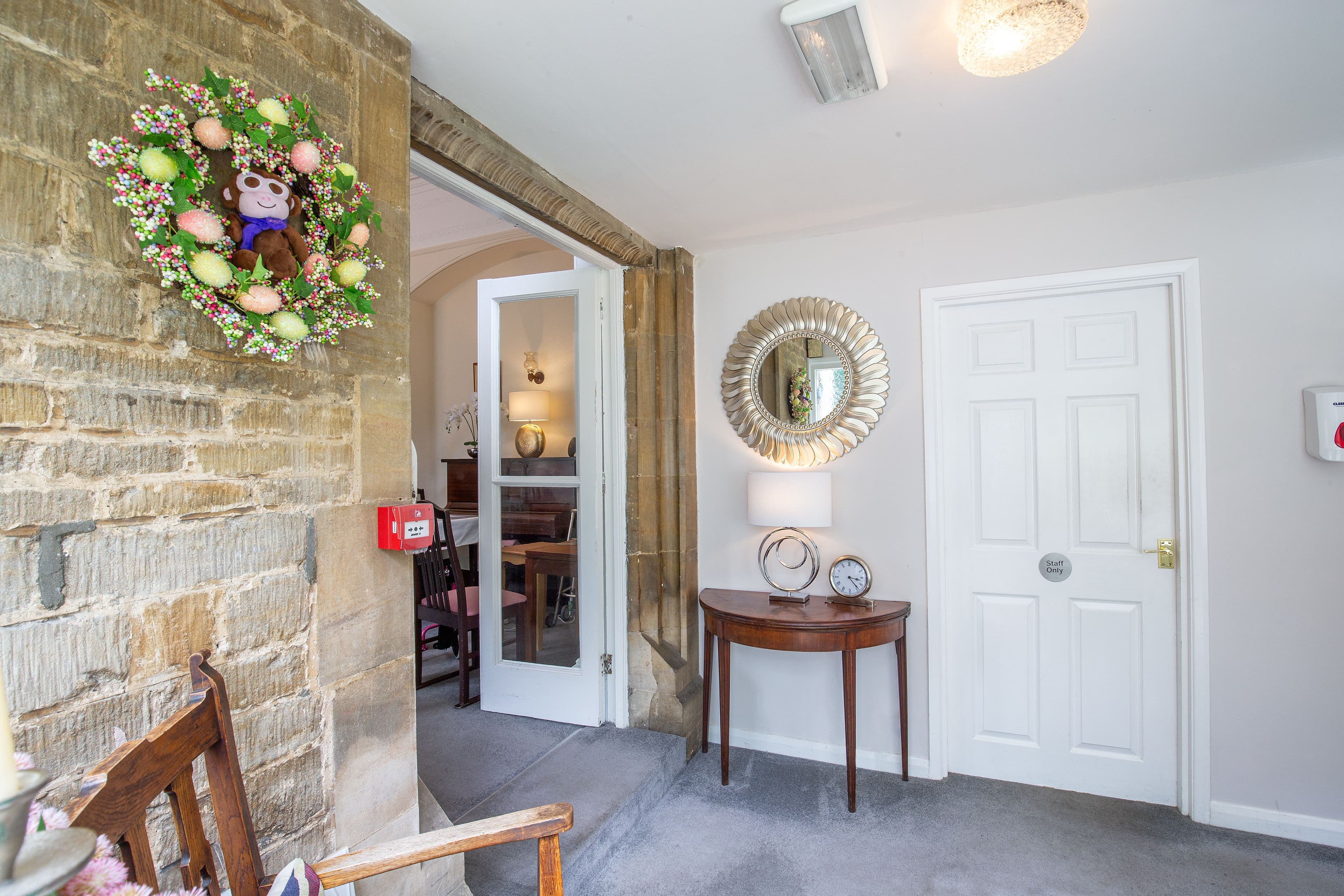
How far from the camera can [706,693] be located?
317 centimetres

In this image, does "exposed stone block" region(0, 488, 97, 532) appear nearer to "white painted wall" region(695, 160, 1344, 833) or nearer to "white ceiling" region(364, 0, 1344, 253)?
"white ceiling" region(364, 0, 1344, 253)

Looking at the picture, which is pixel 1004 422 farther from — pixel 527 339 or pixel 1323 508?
pixel 527 339

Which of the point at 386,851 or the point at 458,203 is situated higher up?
the point at 458,203

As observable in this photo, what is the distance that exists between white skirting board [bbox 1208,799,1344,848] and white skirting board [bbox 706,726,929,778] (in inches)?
40.3

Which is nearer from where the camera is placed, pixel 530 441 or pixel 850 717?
pixel 850 717

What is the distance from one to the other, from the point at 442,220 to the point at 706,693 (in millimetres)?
3796

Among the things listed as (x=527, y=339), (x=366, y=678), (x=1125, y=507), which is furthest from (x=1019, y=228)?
(x=366, y=678)

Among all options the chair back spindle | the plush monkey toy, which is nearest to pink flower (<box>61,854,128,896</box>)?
the chair back spindle

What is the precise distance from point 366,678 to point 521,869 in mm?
958

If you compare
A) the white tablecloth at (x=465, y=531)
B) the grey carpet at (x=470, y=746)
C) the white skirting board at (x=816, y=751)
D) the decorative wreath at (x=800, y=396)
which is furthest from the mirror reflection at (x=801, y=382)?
the white tablecloth at (x=465, y=531)

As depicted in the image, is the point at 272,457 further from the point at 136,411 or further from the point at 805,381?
the point at 805,381

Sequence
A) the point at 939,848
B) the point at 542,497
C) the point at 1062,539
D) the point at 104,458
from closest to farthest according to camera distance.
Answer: the point at 104,458 < the point at 939,848 < the point at 1062,539 < the point at 542,497

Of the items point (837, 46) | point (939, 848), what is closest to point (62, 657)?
point (837, 46)

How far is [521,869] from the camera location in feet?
6.91
